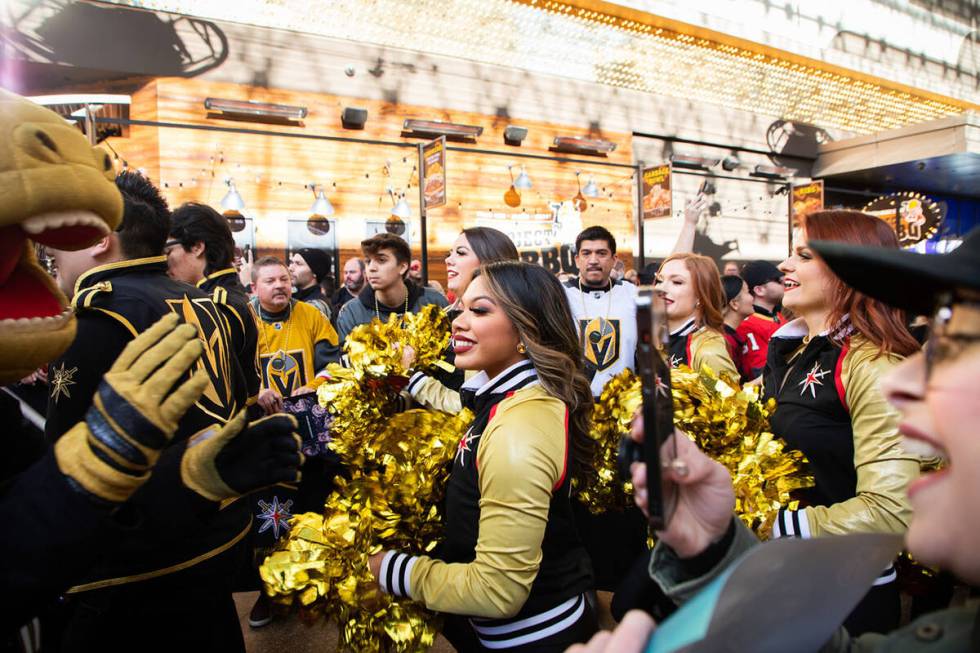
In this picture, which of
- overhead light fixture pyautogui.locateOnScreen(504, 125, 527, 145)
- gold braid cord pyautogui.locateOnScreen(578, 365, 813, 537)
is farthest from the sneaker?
overhead light fixture pyautogui.locateOnScreen(504, 125, 527, 145)

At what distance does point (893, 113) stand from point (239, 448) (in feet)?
60.6

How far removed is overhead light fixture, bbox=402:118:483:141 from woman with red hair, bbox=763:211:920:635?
7.62 metres

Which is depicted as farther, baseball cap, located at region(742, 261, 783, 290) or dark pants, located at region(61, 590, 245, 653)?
baseball cap, located at region(742, 261, 783, 290)

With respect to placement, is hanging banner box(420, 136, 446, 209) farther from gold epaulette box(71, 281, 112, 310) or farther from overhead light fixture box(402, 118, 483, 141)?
gold epaulette box(71, 281, 112, 310)

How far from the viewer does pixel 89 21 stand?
24.3 feet

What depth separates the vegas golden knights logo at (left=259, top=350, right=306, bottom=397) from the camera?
4074mm

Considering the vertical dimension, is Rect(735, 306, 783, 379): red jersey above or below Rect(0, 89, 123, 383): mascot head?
below

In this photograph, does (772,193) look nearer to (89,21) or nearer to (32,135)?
(89,21)

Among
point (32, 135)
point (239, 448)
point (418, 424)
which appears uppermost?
point (32, 135)

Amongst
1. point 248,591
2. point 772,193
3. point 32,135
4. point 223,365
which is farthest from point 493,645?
point 772,193

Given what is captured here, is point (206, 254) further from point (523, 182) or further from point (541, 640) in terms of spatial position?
point (523, 182)

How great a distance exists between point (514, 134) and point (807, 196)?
5.45 metres

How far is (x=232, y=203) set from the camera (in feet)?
26.3

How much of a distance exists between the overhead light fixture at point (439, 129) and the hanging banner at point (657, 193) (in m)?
2.83
